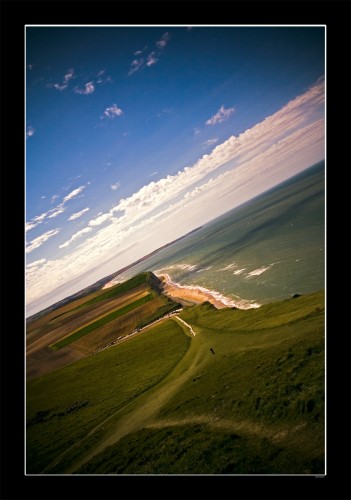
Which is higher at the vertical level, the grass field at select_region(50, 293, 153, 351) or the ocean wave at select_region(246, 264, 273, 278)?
the grass field at select_region(50, 293, 153, 351)

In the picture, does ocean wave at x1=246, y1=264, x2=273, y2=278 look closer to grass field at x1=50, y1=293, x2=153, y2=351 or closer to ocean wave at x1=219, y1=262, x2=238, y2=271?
ocean wave at x1=219, y1=262, x2=238, y2=271

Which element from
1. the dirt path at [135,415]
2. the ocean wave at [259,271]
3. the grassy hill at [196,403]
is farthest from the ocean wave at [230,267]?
the dirt path at [135,415]

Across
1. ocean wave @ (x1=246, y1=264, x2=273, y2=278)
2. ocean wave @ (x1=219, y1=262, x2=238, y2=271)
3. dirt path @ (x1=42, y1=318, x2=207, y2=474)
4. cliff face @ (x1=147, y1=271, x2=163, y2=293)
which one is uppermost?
cliff face @ (x1=147, y1=271, x2=163, y2=293)

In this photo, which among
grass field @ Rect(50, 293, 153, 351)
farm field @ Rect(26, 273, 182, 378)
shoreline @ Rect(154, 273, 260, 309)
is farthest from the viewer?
shoreline @ Rect(154, 273, 260, 309)

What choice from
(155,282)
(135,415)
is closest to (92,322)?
(135,415)

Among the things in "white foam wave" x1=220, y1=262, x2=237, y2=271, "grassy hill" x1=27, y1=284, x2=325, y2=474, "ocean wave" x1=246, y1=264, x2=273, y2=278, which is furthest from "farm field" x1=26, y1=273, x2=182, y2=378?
"white foam wave" x1=220, y1=262, x2=237, y2=271

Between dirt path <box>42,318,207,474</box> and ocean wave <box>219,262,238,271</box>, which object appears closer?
dirt path <box>42,318,207,474</box>

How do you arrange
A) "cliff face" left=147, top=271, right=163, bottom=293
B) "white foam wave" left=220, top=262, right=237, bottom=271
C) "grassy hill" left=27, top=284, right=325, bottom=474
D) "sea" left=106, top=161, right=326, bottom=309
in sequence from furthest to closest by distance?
"white foam wave" left=220, top=262, right=237, bottom=271 < "cliff face" left=147, top=271, right=163, bottom=293 < "sea" left=106, top=161, right=326, bottom=309 < "grassy hill" left=27, top=284, right=325, bottom=474
